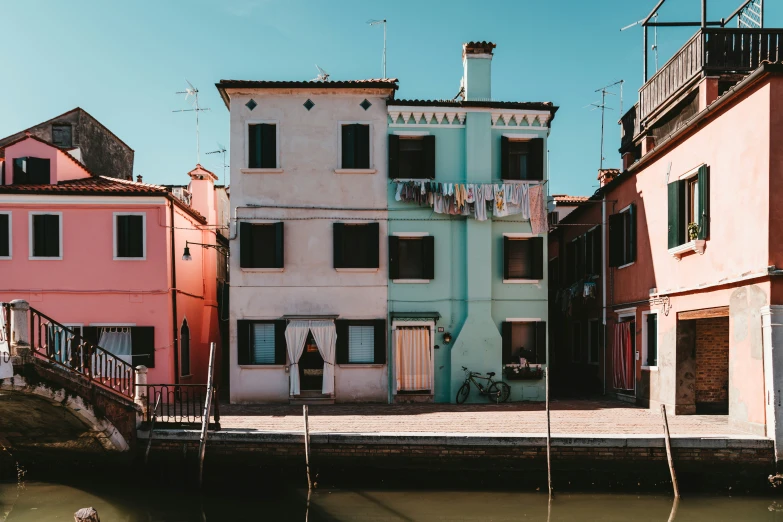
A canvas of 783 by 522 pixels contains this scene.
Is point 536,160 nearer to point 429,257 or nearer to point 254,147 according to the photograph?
point 429,257

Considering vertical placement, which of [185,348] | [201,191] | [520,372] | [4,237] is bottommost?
[520,372]

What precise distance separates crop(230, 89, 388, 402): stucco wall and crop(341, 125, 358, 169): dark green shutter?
0.24 metres

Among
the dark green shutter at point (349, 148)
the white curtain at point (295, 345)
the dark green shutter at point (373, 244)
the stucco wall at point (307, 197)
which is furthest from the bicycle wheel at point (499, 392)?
the dark green shutter at point (349, 148)

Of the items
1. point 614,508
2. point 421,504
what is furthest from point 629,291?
point 421,504

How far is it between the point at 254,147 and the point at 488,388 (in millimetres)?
9340

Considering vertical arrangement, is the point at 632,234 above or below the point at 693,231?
above

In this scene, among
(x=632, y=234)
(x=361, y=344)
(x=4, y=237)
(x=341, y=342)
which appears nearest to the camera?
(x=632, y=234)

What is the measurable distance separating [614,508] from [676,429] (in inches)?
98.8

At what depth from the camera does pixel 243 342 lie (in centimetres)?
1819

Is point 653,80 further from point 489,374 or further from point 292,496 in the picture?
point 292,496

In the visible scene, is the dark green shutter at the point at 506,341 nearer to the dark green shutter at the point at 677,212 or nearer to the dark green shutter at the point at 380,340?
the dark green shutter at the point at 380,340

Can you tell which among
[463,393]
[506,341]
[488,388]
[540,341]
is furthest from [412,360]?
[540,341]

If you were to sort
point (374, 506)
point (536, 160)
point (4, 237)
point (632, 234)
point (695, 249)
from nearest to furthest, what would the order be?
point (374, 506)
point (695, 249)
point (632, 234)
point (4, 237)
point (536, 160)

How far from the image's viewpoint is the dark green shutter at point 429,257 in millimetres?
18406
